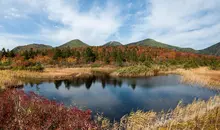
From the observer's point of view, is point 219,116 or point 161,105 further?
point 161,105

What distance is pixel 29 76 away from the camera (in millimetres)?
33031

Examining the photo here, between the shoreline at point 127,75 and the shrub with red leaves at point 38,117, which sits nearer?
the shrub with red leaves at point 38,117

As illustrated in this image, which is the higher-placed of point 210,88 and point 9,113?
point 9,113

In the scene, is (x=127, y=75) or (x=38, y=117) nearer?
(x=38, y=117)

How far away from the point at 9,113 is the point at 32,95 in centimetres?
221

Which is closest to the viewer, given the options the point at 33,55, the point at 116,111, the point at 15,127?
the point at 15,127

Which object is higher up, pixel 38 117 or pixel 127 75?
pixel 38 117

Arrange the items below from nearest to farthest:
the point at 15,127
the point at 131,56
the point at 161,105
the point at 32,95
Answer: the point at 15,127
the point at 32,95
the point at 161,105
the point at 131,56

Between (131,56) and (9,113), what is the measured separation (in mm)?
73248

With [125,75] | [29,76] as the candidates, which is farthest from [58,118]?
[125,75]

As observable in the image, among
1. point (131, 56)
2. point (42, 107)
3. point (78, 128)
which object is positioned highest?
point (131, 56)

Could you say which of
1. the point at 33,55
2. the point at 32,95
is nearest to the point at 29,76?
the point at 32,95

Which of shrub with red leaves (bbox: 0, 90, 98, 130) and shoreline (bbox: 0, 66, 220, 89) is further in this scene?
shoreline (bbox: 0, 66, 220, 89)

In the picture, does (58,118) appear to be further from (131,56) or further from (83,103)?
(131,56)
